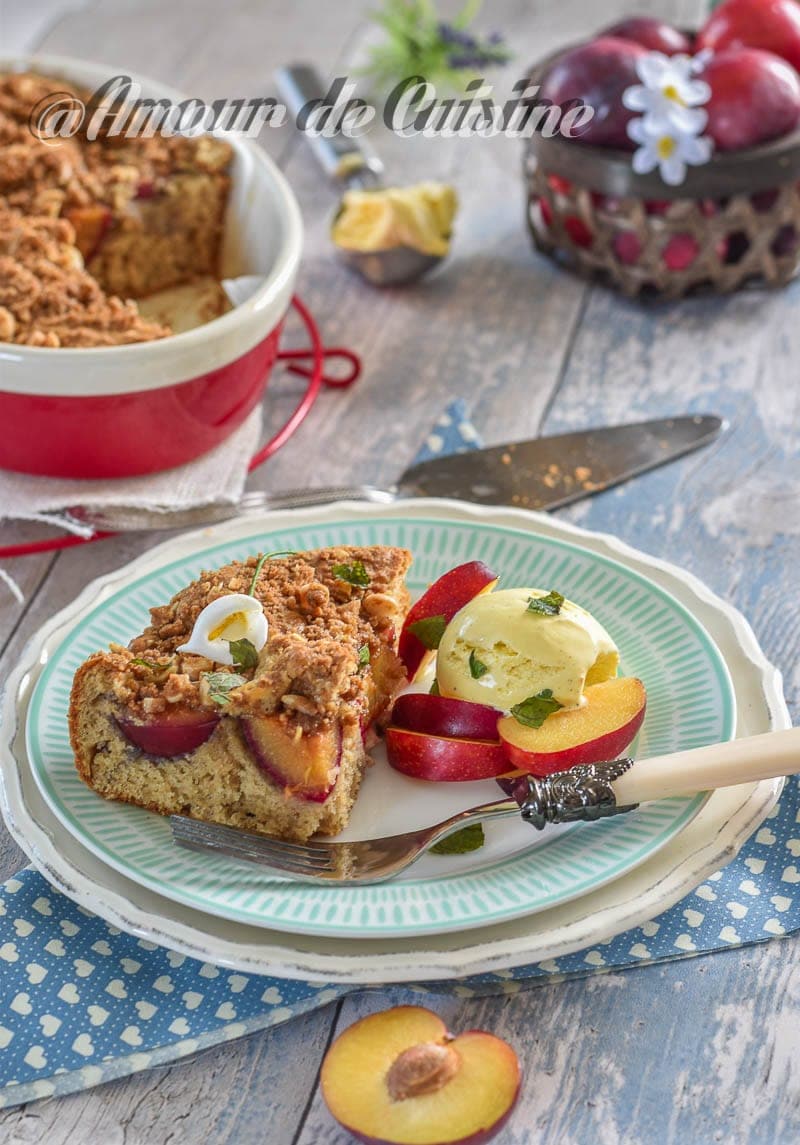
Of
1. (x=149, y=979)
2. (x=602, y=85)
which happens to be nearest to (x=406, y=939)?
(x=149, y=979)

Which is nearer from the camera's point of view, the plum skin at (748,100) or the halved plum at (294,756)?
the halved plum at (294,756)

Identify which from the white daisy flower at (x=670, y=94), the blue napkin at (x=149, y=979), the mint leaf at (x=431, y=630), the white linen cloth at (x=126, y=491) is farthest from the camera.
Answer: the white daisy flower at (x=670, y=94)

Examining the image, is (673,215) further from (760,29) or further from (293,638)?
(293,638)

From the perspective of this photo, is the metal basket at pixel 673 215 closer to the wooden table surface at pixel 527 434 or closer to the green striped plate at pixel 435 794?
the wooden table surface at pixel 527 434

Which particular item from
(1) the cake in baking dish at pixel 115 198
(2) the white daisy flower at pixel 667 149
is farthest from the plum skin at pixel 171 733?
(2) the white daisy flower at pixel 667 149

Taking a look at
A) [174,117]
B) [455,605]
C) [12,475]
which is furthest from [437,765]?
[174,117]

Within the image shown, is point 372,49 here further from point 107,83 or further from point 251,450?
point 251,450
